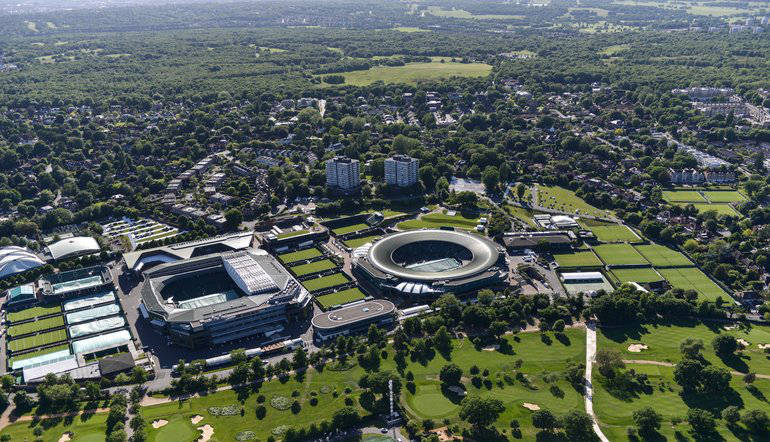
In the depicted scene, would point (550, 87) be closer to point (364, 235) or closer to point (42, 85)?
point (364, 235)

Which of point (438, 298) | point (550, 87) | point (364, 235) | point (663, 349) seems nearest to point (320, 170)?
point (364, 235)

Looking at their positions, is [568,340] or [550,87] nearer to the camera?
[568,340]

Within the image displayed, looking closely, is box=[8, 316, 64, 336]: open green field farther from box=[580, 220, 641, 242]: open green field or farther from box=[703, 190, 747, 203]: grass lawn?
box=[703, 190, 747, 203]: grass lawn

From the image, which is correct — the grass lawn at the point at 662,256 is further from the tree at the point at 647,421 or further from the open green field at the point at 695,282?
the tree at the point at 647,421

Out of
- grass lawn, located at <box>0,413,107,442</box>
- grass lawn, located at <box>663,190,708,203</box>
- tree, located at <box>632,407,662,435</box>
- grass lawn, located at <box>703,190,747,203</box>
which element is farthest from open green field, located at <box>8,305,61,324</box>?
grass lawn, located at <box>703,190,747,203</box>

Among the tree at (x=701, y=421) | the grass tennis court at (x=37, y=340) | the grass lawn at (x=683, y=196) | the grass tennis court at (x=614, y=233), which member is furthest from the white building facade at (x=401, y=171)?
the tree at (x=701, y=421)

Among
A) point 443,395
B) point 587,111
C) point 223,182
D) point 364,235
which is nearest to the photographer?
point 443,395
